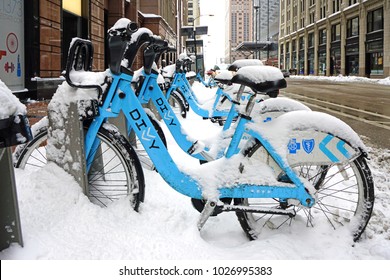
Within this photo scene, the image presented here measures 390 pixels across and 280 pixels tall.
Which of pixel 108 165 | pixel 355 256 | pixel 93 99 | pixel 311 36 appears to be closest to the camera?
pixel 355 256

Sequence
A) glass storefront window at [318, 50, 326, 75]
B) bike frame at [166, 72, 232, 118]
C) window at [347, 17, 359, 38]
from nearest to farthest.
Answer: bike frame at [166, 72, 232, 118], window at [347, 17, 359, 38], glass storefront window at [318, 50, 326, 75]

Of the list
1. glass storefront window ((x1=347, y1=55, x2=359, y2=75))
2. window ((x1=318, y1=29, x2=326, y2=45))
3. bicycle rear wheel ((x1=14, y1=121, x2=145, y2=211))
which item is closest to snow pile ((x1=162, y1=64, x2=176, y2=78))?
bicycle rear wheel ((x1=14, y1=121, x2=145, y2=211))

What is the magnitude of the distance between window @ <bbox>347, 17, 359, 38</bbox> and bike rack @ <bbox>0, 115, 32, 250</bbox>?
5257 centimetres

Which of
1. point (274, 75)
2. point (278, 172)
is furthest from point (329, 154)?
point (274, 75)

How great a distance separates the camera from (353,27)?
5094cm

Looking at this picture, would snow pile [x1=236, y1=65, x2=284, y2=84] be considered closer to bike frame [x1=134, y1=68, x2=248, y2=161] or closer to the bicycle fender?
the bicycle fender

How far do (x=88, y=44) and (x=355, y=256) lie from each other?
8.34ft

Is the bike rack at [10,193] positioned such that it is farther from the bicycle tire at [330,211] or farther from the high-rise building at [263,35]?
the high-rise building at [263,35]

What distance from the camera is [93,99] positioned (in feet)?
10.1

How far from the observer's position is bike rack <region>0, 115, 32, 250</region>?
2.18 m

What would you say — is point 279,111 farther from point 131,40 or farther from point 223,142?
point 131,40

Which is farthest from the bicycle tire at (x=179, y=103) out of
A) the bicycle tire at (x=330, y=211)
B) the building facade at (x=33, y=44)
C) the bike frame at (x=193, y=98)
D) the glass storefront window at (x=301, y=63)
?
the glass storefront window at (x=301, y=63)

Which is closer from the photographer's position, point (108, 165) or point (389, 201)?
point (108, 165)

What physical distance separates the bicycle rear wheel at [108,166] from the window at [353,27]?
5143 cm
